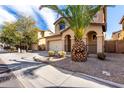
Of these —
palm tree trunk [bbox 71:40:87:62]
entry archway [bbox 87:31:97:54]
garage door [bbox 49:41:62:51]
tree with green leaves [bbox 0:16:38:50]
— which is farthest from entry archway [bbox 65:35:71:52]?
palm tree trunk [bbox 71:40:87:62]

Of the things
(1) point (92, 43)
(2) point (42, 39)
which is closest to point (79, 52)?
(1) point (92, 43)

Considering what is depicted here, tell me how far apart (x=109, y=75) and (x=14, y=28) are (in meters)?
19.5

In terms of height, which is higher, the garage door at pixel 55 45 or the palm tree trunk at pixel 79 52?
the garage door at pixel 55 45

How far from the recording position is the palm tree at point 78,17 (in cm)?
1085

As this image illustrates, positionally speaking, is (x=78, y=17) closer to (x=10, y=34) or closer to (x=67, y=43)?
(x=67, y=43)

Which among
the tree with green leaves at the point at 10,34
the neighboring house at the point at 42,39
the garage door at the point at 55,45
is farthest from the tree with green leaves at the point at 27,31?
the garage door at the point at 55,45

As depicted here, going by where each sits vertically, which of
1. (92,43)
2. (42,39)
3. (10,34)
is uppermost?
(10,34)

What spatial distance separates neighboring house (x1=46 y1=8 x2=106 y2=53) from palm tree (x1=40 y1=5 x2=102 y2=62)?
5356 mm

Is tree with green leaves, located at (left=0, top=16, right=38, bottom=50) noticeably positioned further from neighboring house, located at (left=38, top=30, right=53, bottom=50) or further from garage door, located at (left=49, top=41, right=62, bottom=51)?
garage door, located at (left=49, top=41, right=62, bottom=51)

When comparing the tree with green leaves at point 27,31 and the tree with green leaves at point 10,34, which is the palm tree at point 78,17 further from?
the tree with green leaves at point 10,34

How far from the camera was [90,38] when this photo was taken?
19422 mm

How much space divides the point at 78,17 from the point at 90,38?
28.5ft

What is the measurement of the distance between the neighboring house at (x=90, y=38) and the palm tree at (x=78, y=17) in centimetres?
536
